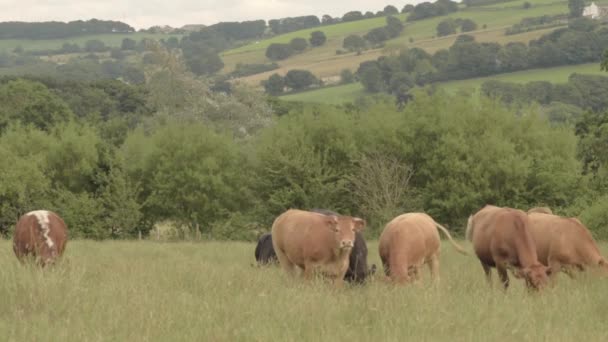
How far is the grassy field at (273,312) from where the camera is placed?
28.6ft

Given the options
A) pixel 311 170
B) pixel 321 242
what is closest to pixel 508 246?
pixel 321 242

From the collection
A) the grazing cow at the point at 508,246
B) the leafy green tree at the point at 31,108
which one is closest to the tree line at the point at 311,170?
the leafy green tree at the point at 31,108

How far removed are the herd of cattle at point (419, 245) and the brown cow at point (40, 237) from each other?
4316 millimetres

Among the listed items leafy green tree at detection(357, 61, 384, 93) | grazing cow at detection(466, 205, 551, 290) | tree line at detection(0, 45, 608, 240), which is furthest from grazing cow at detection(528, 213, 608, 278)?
leafy green tree at detection(357, 61, 384, 93)

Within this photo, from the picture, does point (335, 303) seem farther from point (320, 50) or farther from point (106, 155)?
point (320, 50)

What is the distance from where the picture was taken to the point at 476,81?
131500mm

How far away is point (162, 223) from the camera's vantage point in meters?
49.9

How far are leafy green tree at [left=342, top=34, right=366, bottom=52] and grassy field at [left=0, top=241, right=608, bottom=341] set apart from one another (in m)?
178

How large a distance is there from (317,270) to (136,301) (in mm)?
5170

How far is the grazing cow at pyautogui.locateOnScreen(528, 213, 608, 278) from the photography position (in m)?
15.1

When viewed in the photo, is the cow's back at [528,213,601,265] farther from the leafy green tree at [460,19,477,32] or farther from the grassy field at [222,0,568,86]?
the leafy green tree at [460,19,477,32]

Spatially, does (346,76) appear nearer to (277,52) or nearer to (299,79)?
(299,79)

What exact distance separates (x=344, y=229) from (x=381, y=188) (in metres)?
30.1

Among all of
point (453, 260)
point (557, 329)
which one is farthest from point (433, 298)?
point (453, 260)
